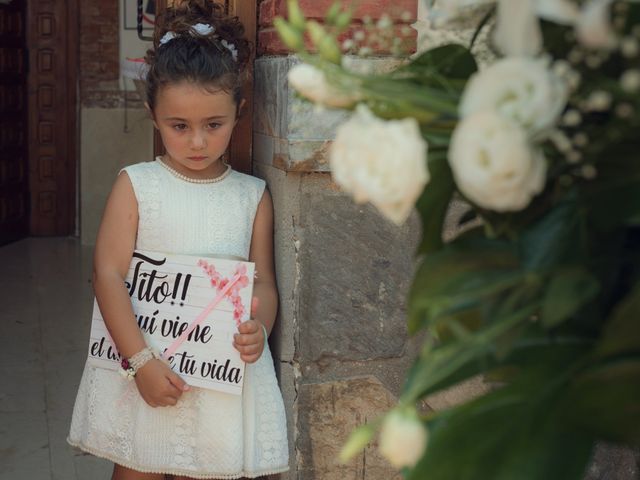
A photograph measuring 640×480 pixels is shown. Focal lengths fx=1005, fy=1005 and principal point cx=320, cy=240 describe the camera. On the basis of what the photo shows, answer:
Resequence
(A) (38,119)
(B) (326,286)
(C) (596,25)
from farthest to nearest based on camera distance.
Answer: (A) (38,119) → (B) (326,286) → (C) (596,25)

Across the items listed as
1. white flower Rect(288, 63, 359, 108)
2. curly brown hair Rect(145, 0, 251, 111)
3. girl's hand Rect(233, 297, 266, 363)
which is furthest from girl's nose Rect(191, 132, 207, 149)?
white flower Rect(288, 63, 359, 108)

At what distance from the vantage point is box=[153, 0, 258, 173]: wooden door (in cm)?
274

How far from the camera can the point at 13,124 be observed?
845cm

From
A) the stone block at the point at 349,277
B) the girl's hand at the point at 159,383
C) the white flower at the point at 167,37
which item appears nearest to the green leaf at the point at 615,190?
the stone block at the point at 349,277

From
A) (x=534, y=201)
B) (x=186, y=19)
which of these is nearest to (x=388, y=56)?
(x=186, y=19)

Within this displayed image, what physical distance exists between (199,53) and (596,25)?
1.83 m

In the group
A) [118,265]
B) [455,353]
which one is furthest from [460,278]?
[118,265]

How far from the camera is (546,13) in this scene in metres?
0.79

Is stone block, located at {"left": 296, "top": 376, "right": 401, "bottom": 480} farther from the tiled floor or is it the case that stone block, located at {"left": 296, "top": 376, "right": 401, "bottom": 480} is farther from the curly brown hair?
the tiled floor

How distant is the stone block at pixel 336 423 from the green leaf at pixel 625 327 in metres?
1.80

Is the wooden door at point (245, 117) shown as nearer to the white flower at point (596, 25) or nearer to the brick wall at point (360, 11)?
the brick wall at point (360, 11)

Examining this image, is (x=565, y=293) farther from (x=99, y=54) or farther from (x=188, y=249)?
(x=99, y=54)

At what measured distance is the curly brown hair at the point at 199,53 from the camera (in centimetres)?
246

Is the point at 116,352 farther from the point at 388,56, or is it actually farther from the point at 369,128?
the point at 369,128
